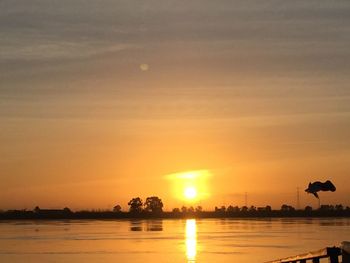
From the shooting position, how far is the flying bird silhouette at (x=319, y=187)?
68.8 ft

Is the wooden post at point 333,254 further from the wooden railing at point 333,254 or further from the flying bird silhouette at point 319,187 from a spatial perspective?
the flying bird silhouette at point 319,187

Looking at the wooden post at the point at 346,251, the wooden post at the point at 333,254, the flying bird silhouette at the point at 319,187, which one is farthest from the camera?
the flying bird silhouette at the point at 319,187

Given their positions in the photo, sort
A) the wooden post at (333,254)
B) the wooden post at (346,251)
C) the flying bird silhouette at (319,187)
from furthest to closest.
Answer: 1. the flying bird silhouette at (319,187)
2. the wooden post at (333,254)
3. the wooden post at (346,251)

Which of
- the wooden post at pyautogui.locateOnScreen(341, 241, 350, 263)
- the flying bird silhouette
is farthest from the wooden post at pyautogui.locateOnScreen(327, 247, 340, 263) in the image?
the flying bird silhouette

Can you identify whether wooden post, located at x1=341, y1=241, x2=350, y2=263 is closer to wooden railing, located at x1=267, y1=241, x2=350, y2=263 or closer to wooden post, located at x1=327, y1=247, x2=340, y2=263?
wooden railing, located at x1=267, y1=241, x2=350, y2=263

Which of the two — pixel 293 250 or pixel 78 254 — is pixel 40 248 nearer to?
pixel 78 254

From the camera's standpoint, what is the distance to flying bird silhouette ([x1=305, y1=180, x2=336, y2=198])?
68.8ft

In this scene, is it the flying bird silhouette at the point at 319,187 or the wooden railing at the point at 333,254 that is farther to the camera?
the flying bird silhouette at the point at 319,187

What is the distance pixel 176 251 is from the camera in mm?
58000

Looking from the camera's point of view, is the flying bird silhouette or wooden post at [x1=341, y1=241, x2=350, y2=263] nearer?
wooden post at [x1=341, y1=241, x2=350, y2=263]

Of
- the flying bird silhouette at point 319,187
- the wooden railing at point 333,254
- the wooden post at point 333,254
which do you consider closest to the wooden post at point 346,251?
the wooden railing at point 333,254

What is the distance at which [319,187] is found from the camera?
2138cm

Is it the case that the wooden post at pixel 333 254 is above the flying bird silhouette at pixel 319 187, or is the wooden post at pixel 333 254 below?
below

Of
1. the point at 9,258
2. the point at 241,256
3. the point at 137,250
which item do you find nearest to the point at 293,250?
the point at 241,256
